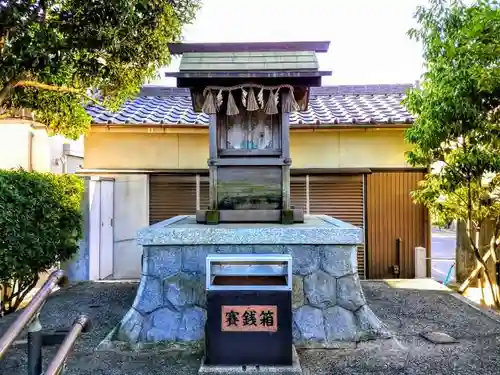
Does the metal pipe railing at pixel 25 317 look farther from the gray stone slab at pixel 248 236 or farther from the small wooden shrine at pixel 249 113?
the small wooden shrine at pixel 249 113

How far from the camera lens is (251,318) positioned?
4.23 meters

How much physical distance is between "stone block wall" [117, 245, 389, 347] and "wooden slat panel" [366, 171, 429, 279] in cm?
520

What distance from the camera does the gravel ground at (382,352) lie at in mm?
4309

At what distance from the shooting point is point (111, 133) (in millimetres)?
10445

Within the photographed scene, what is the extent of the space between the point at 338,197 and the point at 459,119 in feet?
12.9

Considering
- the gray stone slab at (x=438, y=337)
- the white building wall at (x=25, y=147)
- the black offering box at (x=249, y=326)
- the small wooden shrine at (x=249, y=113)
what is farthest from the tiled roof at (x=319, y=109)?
the black offering box at (x=249, y=326)

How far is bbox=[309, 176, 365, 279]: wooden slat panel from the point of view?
10281 millimetres

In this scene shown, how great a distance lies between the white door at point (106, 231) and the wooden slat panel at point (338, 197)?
520cm

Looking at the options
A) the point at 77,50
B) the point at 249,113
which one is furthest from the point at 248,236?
the point at 77,50

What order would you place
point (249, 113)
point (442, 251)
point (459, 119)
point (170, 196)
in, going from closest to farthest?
point (249, 113)
point (459, 119)
point (170, 196)
point (442, 251)

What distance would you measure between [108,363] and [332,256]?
9.85 feet

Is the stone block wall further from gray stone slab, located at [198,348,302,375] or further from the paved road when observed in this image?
the paved road

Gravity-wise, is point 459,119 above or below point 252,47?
below

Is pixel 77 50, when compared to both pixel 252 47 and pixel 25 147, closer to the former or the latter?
pixel 252 47
